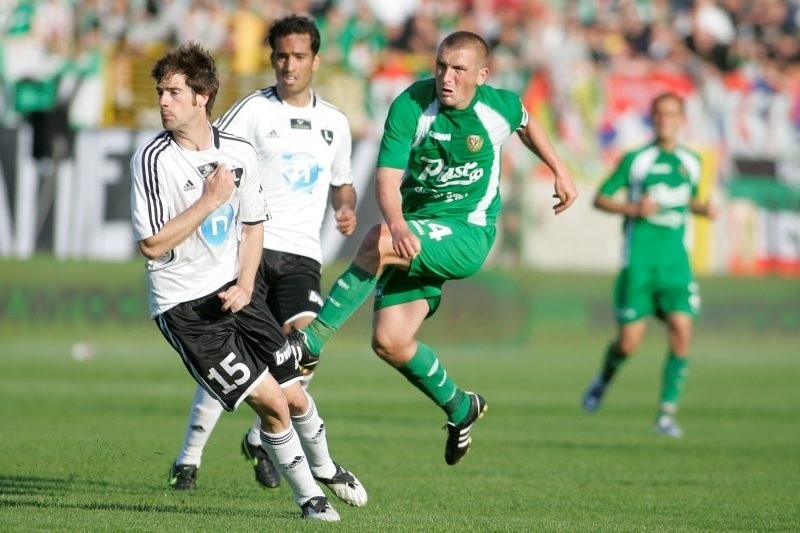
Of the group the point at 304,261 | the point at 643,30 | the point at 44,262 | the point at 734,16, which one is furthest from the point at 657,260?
the point at 734,16

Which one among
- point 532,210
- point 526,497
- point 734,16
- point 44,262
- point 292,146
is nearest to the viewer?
point 526,497

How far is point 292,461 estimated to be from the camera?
682cm

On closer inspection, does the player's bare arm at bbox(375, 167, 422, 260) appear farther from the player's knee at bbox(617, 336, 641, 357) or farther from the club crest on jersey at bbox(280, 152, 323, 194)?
the player's knee at bbox(617, 336, 641, 357)

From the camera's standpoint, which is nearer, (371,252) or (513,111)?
(371,252)

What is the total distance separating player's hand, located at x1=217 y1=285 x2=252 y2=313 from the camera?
21.6 feet

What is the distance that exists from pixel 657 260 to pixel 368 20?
35.4 ft

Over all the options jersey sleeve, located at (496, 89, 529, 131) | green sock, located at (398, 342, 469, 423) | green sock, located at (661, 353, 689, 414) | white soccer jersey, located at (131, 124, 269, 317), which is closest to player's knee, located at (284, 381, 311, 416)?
white soccer jersey, located at (131, 124, 269, 317)

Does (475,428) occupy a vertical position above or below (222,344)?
below

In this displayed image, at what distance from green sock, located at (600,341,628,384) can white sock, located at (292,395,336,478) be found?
6505 mm

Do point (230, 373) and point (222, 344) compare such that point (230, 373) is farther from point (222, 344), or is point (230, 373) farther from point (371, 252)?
point (371, 252)

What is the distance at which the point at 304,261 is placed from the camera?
884 cm

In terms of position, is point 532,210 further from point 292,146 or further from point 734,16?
point 292,146

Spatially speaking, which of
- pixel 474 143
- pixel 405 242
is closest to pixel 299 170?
pixel 474 143

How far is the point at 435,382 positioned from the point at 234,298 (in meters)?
1.88
